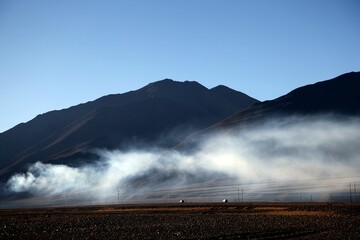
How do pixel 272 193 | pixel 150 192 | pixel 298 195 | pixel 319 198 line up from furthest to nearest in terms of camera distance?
pixel 150 192, pixel 272 193, pixel 298 195, pixel 319 198

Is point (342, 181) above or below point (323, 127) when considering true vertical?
below

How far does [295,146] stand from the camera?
186500mm

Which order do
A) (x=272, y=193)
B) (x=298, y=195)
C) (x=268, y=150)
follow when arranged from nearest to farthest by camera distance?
(x=298, y=195)
(x=272, y=193)
(x=268, y=150)

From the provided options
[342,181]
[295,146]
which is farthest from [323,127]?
[342,181]

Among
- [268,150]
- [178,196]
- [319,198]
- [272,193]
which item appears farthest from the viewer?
[268,150]

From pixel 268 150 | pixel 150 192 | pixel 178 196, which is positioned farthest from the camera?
pixel 268 150

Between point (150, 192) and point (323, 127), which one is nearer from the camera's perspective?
point (150, 192)

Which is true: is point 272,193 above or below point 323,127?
below

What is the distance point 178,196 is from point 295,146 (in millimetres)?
58509

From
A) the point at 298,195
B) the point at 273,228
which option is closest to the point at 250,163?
the point at 298,195

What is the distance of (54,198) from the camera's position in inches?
7520

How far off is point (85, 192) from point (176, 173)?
41421 millimetres

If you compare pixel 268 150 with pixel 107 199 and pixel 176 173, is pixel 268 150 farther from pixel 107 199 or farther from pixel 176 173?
pixel 107 199

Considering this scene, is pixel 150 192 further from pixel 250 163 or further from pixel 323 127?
pixel 323 127
